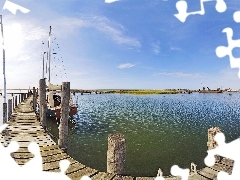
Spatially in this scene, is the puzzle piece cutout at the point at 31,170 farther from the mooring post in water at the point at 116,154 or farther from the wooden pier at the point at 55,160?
the mooring post in water at the point at 116,154

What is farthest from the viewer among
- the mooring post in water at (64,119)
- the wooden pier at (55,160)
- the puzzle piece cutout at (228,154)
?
the mooring post in water at (64,119)

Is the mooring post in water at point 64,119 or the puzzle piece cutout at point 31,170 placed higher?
the mooring post in water at point 64,119

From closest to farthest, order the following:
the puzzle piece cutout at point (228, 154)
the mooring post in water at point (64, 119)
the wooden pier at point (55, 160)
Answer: the puzzle piece cutout at point (228, 154) < the wooden pier at point (55, 160) < the mooring post in water at point (64, 119)

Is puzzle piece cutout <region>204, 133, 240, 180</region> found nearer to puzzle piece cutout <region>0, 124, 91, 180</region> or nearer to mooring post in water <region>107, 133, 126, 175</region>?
mooring post in water <region>107, 133, 126, 175</region>

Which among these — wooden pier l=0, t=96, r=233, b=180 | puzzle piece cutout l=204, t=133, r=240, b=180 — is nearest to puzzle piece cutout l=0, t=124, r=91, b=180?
wooden pier l=0, t=96, r=233, b=180

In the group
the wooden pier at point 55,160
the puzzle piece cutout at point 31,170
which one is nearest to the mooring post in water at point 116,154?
the wooden pier at point 55,160

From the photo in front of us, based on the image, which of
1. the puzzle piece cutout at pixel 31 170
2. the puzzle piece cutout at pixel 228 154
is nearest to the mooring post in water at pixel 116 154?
the puzzle piece cutout at pixel 31 170

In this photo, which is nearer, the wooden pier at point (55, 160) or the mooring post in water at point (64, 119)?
the wooden pier at point (55, 160)

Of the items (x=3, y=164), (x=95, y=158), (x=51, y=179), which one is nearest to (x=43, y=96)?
(x=95, y=158)

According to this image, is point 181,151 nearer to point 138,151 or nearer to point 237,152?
point 138,151

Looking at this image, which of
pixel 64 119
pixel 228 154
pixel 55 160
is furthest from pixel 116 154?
pixel 64 119

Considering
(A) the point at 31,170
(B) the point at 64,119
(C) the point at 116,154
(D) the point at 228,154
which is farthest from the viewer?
(B) the point at 64,119

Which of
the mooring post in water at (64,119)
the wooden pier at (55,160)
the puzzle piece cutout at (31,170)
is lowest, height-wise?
the wooden pier at (55,160)

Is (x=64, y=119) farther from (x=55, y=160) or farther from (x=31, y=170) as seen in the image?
(x=31, y=170)
